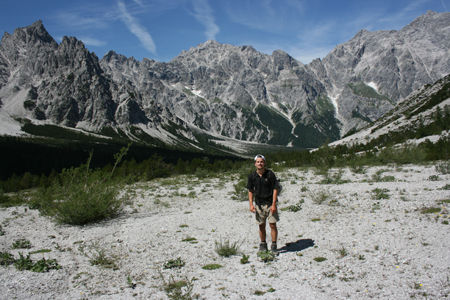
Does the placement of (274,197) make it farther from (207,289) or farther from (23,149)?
Answer: (23,149)

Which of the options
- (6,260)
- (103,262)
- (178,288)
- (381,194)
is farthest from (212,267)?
(381,194)

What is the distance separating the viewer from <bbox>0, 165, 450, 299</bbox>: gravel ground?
6484 mm

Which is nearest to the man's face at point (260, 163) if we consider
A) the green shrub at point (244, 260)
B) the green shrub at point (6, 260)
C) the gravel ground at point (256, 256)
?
the gravel ground at point (256, 256)

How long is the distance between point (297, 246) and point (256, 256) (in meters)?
1.55

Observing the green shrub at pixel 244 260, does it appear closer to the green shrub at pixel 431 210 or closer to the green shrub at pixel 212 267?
the green shrub at pixel 212 267

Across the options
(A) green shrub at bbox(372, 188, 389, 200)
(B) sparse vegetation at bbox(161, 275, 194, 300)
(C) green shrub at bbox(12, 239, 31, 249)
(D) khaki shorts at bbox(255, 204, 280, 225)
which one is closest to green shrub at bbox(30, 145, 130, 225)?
(C) green shrub at bbox(12, 239, 31, 249)

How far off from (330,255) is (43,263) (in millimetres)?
8345

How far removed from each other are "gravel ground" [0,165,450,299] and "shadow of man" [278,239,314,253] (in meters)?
0.07

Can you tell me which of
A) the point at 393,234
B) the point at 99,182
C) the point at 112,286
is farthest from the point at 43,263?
the point at 393,234

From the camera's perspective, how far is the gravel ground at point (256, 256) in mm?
6484

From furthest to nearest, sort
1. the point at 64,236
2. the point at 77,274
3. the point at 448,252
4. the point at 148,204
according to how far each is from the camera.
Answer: the point at 148,204 < the point at 64,236 < the point at 77,274 < the point at 448,252

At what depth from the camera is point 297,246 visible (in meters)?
9.45

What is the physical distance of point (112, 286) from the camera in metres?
7.17

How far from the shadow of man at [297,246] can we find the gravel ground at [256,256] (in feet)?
0.22
